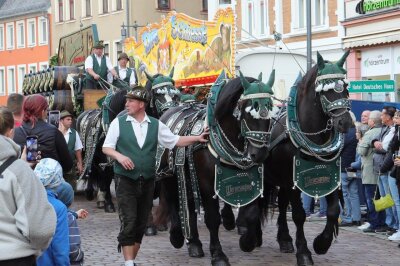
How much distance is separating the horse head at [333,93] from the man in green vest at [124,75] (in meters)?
7.06

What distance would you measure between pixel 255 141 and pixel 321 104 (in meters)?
1.12

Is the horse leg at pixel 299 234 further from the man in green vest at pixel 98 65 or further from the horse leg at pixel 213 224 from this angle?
the man in green vest at pixel 98 65

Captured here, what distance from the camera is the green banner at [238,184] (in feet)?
29.6

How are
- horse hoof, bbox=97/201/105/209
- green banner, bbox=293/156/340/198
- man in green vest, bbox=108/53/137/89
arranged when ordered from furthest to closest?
1. man in green vest, bbox=108/53/137/89
2. horse hoof, bbox=97/201/105/209
3. green banner, bbox=293/156/340/198

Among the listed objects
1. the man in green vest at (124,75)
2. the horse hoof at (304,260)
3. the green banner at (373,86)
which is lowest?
the horse hoof at (304,260)

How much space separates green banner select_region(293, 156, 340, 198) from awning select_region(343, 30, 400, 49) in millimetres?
16052

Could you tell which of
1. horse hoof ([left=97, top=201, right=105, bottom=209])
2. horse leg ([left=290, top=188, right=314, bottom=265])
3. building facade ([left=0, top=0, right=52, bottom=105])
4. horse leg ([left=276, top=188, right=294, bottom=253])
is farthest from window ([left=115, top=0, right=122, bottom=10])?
horse leg ([left=290, top=188, right=314, bottom=265])

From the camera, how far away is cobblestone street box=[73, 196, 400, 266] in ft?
31.4

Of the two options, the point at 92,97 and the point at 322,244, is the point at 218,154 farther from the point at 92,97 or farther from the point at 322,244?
the point at 92,97

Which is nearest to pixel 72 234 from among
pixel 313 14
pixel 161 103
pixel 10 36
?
pixel 161 103

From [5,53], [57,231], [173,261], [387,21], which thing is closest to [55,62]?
[387,21]

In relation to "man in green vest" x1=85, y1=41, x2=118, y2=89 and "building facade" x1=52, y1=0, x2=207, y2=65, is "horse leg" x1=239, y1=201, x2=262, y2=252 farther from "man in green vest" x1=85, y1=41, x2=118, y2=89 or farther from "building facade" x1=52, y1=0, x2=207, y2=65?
"building facade" x1=52, y1=0, x2=207, y2=65

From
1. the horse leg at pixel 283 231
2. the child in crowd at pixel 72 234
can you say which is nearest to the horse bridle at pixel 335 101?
the horse leg at pixel 283 231

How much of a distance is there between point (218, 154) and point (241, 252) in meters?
1.67
